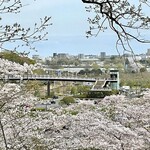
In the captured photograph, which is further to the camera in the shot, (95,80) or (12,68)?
(95,80)

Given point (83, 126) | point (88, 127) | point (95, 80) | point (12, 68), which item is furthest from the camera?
point (95, 80)

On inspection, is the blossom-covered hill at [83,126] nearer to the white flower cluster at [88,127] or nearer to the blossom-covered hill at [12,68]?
the white flower cluster at [88,127]

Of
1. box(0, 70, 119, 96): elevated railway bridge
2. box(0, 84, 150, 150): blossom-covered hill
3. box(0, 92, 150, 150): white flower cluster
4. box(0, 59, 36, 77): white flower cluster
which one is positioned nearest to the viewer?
box(0, 59, 36, 77): white flower cluster

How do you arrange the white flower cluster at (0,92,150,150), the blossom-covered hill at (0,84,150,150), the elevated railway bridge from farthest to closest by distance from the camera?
1. the white flower cluster at (0,92,150,150)
2. the blossom-covered hill at (0,84,150,150)
3. the elevated railway bridge

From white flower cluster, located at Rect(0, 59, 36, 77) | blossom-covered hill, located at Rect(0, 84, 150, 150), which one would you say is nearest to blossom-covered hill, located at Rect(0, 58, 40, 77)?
white flower cluster, located at Rect(0, 59, 36, 77)

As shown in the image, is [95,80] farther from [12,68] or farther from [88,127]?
[12,68]

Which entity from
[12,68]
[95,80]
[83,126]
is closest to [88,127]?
[83,126]

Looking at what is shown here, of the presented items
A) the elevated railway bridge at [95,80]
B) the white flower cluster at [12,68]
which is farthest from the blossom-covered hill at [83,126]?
the white flower cluster at [12,68]

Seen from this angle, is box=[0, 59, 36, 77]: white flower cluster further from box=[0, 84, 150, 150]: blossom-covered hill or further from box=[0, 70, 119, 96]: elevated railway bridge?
box=[0, 84, 150, 150]: blossom-covered hill

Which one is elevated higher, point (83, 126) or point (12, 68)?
point (12, 68)

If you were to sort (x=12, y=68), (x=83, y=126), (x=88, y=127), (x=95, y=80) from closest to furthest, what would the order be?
(x=12, y=68)
(x=88, y=127)
(x=83, y=126)
(x=95, y=80)

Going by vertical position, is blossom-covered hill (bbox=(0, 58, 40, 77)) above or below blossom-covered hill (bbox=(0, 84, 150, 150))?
above

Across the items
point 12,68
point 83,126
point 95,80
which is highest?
point 12,68

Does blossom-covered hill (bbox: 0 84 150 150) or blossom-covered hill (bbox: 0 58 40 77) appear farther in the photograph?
blossom-covered hill (bbox: 0 84 150 150)
